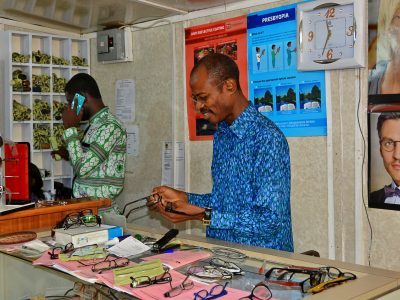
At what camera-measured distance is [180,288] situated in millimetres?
1325

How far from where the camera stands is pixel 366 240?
2.86 m

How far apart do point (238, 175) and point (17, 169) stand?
111cm

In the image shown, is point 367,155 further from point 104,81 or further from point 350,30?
point 104,81

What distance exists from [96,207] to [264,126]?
104 cm

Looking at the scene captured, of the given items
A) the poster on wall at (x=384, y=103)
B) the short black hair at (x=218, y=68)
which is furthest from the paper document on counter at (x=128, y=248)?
the poster on wall at (x=384, y=103)

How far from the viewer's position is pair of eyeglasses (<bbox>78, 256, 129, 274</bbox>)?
1531 millimetres

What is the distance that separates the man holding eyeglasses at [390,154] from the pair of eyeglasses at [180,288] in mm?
1711

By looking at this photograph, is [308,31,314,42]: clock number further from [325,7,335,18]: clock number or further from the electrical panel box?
the electrical panel box

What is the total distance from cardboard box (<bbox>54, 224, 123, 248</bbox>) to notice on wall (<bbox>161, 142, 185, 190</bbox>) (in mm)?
1837

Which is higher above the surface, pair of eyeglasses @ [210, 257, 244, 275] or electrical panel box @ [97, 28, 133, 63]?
electrical panel box @ [97, 28, 133, 63]

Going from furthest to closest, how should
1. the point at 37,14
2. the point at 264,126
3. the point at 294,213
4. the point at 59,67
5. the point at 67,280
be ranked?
the point at 59,67, the point at 37,14, the point at 294,213, the point at 264,126, the point at 67,280

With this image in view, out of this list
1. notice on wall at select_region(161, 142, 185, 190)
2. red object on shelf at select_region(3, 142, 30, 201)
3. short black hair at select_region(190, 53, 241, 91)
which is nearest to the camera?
short black hair at select_region(190, 53, 241, 91)

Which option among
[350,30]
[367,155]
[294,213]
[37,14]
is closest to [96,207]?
[294,213]

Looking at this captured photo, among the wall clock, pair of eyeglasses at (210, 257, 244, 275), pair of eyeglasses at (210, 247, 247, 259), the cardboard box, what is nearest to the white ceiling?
the wall clock
